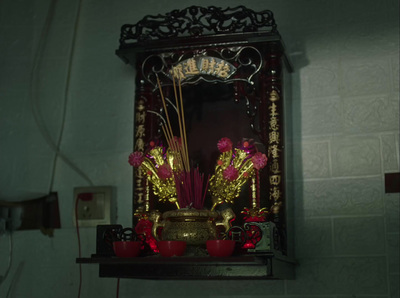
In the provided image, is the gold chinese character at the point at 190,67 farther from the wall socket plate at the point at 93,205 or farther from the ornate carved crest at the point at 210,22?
the wall socket plate at the point at 93,205

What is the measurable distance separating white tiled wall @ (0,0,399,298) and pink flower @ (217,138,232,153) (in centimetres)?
26

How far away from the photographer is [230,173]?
194cm

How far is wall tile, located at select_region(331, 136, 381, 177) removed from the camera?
2.06 m

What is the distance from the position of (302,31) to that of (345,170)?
0.50m

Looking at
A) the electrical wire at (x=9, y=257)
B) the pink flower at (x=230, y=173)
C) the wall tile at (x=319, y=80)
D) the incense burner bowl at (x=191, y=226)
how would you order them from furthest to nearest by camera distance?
the electrical wire at (x=9, y=257)
the wall tile at (x=319, y=80)
the pink flower at (x=230, y=173)
the incense burner bowl at (x=191, y=226)

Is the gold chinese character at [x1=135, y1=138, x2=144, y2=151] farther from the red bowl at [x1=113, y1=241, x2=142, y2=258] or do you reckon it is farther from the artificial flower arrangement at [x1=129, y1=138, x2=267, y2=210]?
the red bowl at [x1=113, y1=241, x2=142, y2=258]

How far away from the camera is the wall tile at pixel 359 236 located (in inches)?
79.2

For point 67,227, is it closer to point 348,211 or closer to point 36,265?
point 36,265

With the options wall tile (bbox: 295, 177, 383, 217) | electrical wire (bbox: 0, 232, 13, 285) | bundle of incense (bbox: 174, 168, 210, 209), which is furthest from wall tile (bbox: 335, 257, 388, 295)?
electrical wire (bbox: 0, 232, 13, 285)

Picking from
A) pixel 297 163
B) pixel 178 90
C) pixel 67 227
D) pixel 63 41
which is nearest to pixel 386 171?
pixel 297 163

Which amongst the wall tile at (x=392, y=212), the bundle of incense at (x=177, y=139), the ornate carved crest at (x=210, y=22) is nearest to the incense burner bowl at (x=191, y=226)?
the bundle of incense at (x=177, y=139)

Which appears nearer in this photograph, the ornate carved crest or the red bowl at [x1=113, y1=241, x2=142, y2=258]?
the red bowl at [x1=113, y1=241, x2=142, y2=258]

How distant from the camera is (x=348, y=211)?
2.06 m

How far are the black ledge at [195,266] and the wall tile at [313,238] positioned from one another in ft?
0.61
